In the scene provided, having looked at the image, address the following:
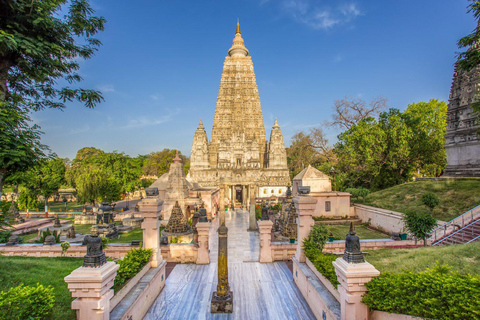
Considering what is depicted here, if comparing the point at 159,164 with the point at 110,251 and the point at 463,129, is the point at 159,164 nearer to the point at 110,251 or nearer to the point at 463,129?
the point at 110,251

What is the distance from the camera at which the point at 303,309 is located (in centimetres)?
714

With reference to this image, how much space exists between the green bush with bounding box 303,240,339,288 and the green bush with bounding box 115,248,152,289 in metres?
5.11

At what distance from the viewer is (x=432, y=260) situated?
735cm

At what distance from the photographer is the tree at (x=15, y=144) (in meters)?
5.37

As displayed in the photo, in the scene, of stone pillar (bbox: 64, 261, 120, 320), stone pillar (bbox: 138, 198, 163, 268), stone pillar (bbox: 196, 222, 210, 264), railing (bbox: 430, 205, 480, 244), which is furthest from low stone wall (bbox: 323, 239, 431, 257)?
stone pillar (bbox: 64, 261, 120, 320)

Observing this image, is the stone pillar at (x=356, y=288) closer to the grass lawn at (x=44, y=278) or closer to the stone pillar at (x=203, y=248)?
the grass lawn at (x=44, y=278)

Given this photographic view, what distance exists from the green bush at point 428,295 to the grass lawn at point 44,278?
6.01 m

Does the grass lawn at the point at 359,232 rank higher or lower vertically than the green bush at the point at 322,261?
lower

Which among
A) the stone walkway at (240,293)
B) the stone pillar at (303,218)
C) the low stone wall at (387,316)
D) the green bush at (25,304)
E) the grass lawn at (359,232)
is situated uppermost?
the stone pillar at (303,218)

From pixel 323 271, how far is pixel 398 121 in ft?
90.2

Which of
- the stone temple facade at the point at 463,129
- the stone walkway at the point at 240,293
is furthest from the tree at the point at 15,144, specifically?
the stone temple facade at the point at 463,129

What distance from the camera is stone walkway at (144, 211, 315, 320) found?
275 inches

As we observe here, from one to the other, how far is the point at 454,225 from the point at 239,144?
36.6 m

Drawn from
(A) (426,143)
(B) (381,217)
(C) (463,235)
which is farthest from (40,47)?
(A) (426,143)
